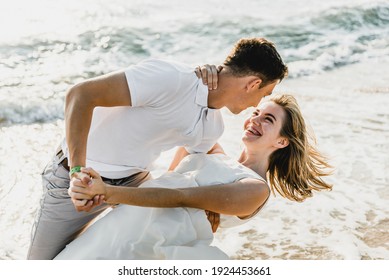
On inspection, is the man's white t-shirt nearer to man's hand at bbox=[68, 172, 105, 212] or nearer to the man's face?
the man's face

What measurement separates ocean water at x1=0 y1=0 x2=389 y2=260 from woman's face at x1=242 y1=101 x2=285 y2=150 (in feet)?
3.67

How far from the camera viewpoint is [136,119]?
329 cm

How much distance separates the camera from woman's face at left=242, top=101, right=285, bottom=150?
12.8 ft

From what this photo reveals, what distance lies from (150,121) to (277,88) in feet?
20.2

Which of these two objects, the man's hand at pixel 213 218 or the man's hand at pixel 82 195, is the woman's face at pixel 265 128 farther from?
the man's hand at pixel 82 195

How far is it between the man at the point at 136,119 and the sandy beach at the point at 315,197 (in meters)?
1.22

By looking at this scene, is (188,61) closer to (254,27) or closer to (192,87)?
(254,27)

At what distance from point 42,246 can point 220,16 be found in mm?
10839

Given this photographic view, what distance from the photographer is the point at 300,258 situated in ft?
15.2

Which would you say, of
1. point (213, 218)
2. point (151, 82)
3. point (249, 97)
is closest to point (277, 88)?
point (249, 97)

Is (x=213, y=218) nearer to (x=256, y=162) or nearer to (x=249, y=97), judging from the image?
(x=256, y=162)

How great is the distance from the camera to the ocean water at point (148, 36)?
914 centimetres
